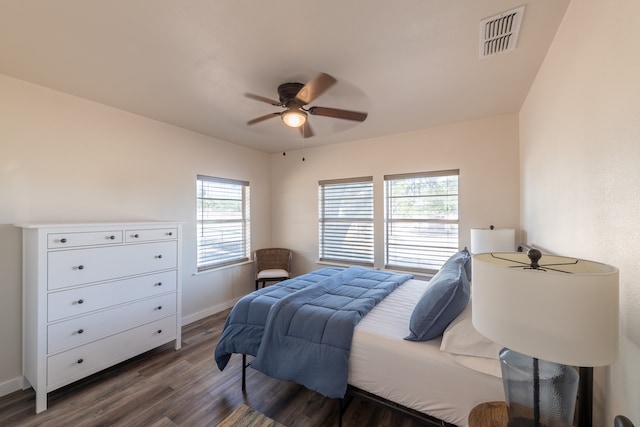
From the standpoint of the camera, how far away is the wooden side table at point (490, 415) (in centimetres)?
117

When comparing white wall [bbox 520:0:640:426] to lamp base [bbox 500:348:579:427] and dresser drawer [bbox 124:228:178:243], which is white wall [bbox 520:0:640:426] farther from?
dresser drawer [bbox 124:228:178:243]

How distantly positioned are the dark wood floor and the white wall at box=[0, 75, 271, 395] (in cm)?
56

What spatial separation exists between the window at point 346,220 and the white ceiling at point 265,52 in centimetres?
153

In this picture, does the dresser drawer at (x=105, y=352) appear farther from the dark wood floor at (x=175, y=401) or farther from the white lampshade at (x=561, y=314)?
the white lampshade at (x=561, y=314)

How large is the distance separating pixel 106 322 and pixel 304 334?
1.89 meters

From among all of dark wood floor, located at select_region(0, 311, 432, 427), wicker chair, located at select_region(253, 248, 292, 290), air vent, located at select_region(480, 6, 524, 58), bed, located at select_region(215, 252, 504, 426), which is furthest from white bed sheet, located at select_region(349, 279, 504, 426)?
wicker chair, located at select_region(253, 248, 292, 290)

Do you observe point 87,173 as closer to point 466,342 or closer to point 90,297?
point 90,297

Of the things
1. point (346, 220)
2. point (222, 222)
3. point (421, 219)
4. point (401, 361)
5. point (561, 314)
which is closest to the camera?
point (561, 314)

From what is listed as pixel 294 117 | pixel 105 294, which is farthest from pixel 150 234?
pixel 294 117

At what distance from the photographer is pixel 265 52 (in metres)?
1.90

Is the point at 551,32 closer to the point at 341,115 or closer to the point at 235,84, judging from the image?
the point at 341,115

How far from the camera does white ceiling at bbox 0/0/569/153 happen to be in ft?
5.01

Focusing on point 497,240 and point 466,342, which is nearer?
point 466,342

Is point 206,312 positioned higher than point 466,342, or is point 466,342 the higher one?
point 466,342
